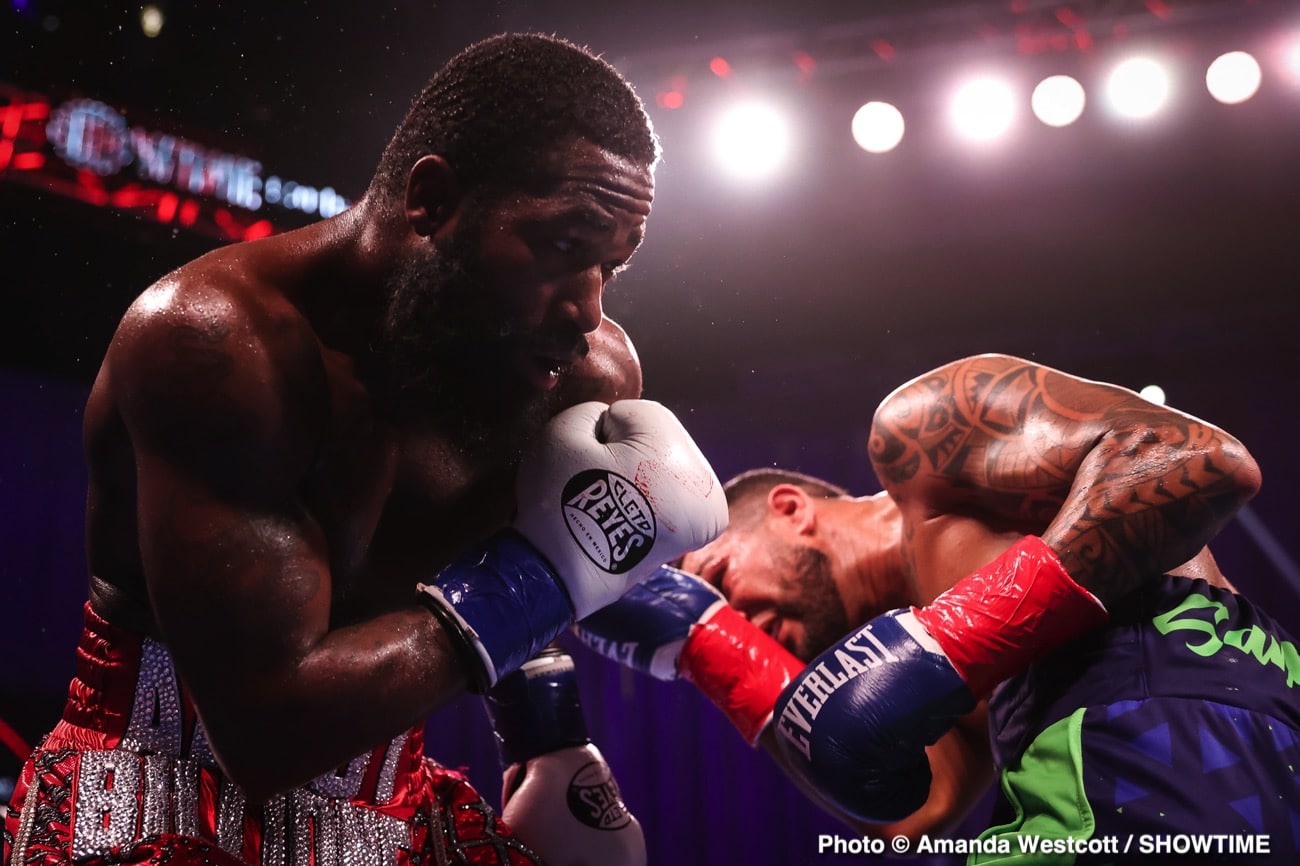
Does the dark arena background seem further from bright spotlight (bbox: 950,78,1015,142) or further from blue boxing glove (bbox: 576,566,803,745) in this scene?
blue boxing glove (bbox: 576,566,803,745)

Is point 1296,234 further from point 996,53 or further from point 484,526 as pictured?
point 484,526

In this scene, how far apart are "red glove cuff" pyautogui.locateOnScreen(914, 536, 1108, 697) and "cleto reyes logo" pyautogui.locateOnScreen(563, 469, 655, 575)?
1.54 feet

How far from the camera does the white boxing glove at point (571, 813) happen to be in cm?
180

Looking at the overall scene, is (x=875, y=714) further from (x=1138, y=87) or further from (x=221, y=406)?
(x=1138, y=87)

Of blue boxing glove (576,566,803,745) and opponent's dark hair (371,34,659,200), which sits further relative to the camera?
blue boxing glove (576,566,803,745)

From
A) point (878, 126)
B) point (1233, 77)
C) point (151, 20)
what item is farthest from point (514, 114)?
point (1233, 77)

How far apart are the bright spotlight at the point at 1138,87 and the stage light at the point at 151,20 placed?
3.38m

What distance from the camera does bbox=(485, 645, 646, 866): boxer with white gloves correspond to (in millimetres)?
1812

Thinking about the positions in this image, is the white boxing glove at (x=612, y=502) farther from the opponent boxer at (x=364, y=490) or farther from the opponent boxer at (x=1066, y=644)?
the opponent boxer at (x=1066, y=644)

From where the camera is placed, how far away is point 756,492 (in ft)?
9.57

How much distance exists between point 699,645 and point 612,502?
0.80m

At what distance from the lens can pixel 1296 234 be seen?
13.9ft

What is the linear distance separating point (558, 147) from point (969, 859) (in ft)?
3.94

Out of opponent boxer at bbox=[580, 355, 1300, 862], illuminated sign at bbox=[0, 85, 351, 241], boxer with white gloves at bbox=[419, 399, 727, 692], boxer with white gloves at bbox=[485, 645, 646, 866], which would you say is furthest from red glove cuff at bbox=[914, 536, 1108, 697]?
illuminated sign at bbox=[0, 85, 351, 241]
